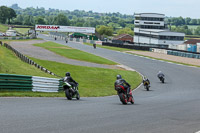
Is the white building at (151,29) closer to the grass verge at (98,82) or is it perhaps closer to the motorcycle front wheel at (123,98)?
the grass verge at (98,82)

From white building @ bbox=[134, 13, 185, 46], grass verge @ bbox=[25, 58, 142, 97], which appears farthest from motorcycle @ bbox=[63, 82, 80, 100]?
white building @ bbox=[134, 13, 185, 46]

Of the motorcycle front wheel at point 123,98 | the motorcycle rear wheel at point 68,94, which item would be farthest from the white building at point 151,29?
the motorcycle front wheel at point 123,98

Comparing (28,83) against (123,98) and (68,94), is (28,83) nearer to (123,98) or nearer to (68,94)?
(68,94)

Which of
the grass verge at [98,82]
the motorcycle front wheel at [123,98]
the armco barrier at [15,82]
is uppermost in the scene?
the armco barrier at [15,82]

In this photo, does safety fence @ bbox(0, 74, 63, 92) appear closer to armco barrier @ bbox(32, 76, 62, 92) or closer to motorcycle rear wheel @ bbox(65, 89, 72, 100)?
armco barrier @ bbox(32, 76, 62, 92)

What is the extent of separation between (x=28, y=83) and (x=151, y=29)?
136 meters

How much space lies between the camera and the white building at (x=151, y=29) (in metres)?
140

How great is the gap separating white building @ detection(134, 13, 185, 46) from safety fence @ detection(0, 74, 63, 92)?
11972 centimetres

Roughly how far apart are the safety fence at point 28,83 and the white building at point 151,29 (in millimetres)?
119716

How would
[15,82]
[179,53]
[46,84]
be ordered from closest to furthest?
[15,82] → [46,84] → [179,53]

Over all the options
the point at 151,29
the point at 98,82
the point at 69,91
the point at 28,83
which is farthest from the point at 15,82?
the point at 151,29

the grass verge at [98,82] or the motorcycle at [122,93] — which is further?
the grass verge at [98,82]

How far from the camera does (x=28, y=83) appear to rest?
20.5 meters

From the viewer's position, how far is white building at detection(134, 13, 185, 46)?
139875mm
